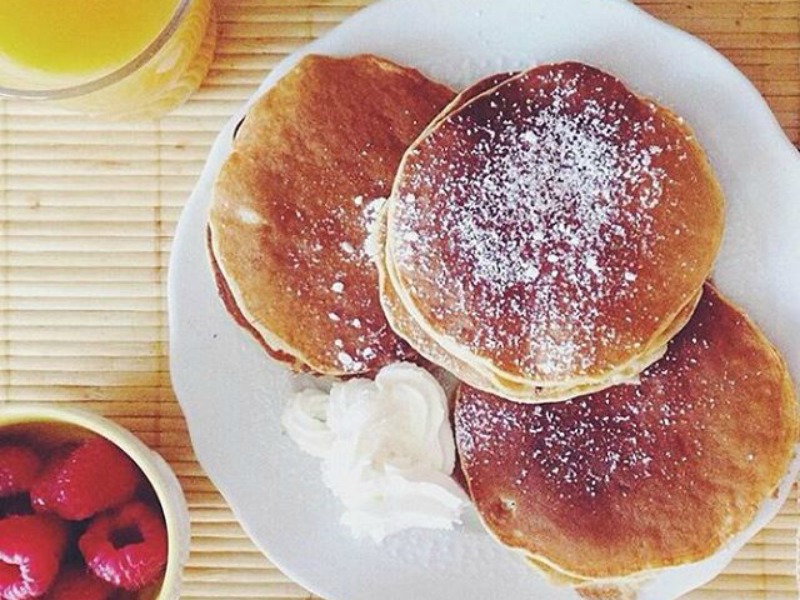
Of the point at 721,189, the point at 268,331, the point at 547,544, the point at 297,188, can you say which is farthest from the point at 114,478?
the point at 721,189

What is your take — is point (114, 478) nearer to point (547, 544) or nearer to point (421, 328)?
point (421, 328)

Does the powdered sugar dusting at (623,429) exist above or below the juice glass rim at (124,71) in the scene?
below

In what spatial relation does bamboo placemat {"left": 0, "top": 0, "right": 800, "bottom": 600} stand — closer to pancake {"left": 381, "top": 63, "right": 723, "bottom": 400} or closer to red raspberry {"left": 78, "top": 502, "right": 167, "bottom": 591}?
red raspberry {"left": 78, "top": 502, "right": 167, "bottom": 591}

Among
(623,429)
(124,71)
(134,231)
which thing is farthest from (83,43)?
(623,429)

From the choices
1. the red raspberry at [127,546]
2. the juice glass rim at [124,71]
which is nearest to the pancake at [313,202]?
the juice glass rim at [124,71]

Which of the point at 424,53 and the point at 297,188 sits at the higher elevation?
the point at 424,53

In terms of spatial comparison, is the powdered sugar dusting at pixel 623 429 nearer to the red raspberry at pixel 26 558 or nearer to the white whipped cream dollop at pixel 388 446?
the white whipped cream dollop at pixel 388 446
